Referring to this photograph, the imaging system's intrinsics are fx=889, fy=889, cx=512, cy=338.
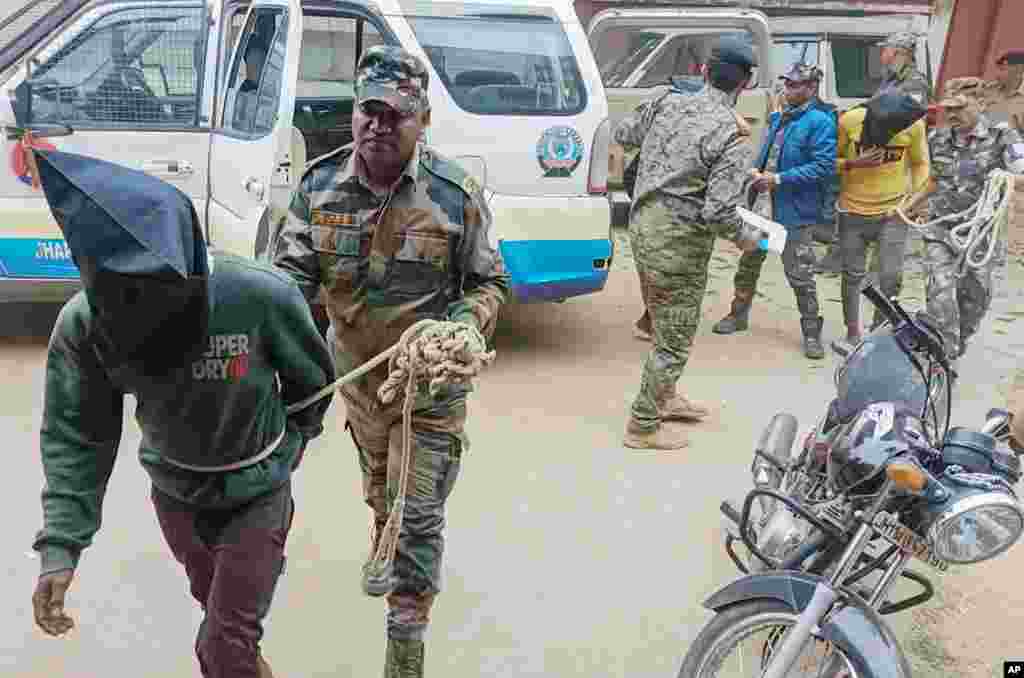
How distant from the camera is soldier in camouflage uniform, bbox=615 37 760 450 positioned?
376 cm

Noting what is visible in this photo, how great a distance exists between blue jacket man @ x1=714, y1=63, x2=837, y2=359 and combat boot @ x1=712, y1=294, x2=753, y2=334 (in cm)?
27

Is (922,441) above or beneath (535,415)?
above

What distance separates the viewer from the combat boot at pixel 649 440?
411 cm

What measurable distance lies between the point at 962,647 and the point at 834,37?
7.23 meters

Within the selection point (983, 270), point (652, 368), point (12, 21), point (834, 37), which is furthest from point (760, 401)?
point (834, 37)

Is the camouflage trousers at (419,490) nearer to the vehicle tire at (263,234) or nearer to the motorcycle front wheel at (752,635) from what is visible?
the motorcycle front wheel at (752,635)

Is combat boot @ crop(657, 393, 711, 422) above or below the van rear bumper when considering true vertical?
below

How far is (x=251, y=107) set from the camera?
4480 mm

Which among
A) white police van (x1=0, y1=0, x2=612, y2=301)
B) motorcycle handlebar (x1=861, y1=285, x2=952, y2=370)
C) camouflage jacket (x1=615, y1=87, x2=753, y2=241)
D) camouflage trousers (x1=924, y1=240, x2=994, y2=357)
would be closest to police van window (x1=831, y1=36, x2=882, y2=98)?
camouflage trousers (x1=924, y1=240, x2=994, y2=357)

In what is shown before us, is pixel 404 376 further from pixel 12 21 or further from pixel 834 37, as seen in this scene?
pixel 834 37

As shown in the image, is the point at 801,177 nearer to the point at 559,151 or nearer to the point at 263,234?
the point at 559,151

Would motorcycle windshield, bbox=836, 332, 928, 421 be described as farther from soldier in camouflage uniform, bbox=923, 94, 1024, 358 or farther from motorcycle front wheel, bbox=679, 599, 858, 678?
soldier in camouflage uniform, bbox=923, 94, 1024, 358

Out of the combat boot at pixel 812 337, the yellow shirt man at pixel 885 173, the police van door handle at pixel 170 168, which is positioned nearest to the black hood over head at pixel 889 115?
the yellow shirt man at pixel 885 173

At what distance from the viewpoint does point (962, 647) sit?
283cm
